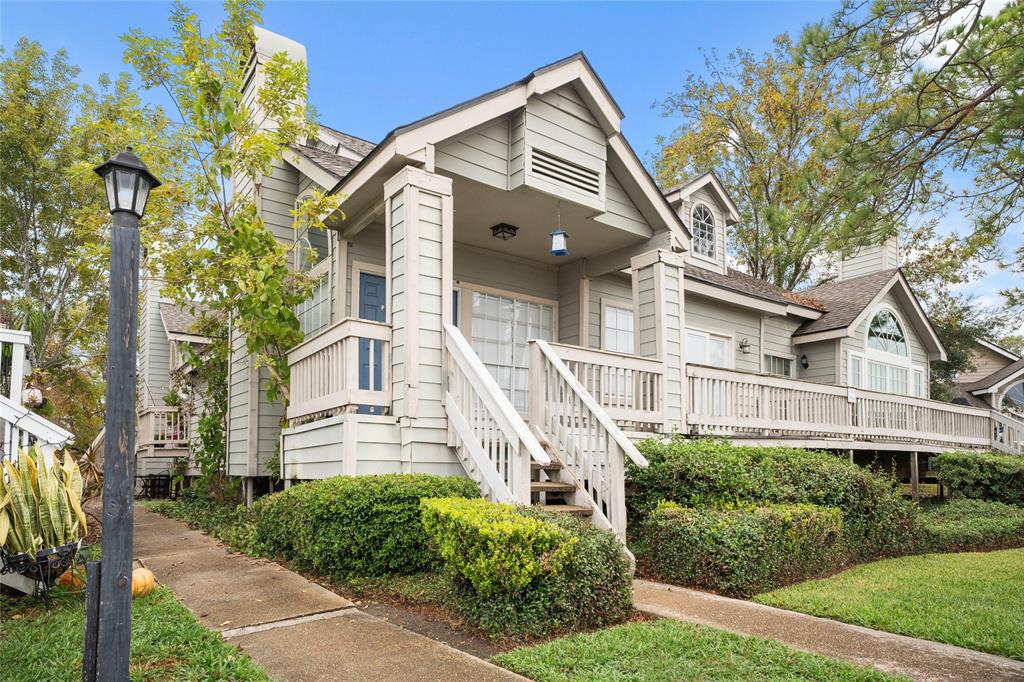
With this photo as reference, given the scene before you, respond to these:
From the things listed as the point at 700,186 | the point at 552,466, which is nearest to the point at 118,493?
the point at 552,466

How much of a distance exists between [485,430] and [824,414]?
7912mm

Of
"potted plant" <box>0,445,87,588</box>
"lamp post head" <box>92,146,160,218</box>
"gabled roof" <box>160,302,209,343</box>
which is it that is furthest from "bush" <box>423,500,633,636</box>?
"gabled roof" <box>160,302,209,343</box>

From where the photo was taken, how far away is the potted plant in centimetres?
495

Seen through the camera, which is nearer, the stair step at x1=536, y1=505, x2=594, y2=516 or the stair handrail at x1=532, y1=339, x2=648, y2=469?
the stair step at x1=536, y1=505, x2=594, y2=516

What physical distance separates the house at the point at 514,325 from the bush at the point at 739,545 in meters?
0.55

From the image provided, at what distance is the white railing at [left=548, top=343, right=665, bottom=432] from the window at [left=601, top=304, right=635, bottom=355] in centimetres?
206

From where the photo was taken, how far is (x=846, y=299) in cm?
1769

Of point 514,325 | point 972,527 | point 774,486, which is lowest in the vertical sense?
point 972,527

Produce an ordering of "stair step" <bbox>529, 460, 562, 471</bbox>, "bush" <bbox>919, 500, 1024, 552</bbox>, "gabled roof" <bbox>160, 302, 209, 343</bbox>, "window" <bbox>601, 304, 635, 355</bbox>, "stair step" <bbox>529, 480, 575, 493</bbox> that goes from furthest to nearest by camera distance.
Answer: "gabled roof" <bbox>160, 302, 209, 343</bbox> → "window" <bbox>601, 304, 635, 355</bbox> → "bush" <bbox>919, 500, 1024, 552</bbox> → "stair step" <bbox>529, 460, 562, 471</bbox> → "stair step" <bbox>529, 480, 575, 493</bbox>

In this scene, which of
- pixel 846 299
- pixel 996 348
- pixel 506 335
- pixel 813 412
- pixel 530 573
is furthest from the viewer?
pixel 996 348

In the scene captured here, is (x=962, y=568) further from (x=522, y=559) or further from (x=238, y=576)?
(x=238, y=576)

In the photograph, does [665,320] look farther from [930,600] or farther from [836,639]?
[836,639]

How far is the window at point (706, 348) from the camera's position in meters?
14.3

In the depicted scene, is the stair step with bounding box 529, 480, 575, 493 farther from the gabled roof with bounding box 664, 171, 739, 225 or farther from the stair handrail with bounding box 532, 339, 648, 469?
the gabled roof with bounding box 664, 171, 739, 225
